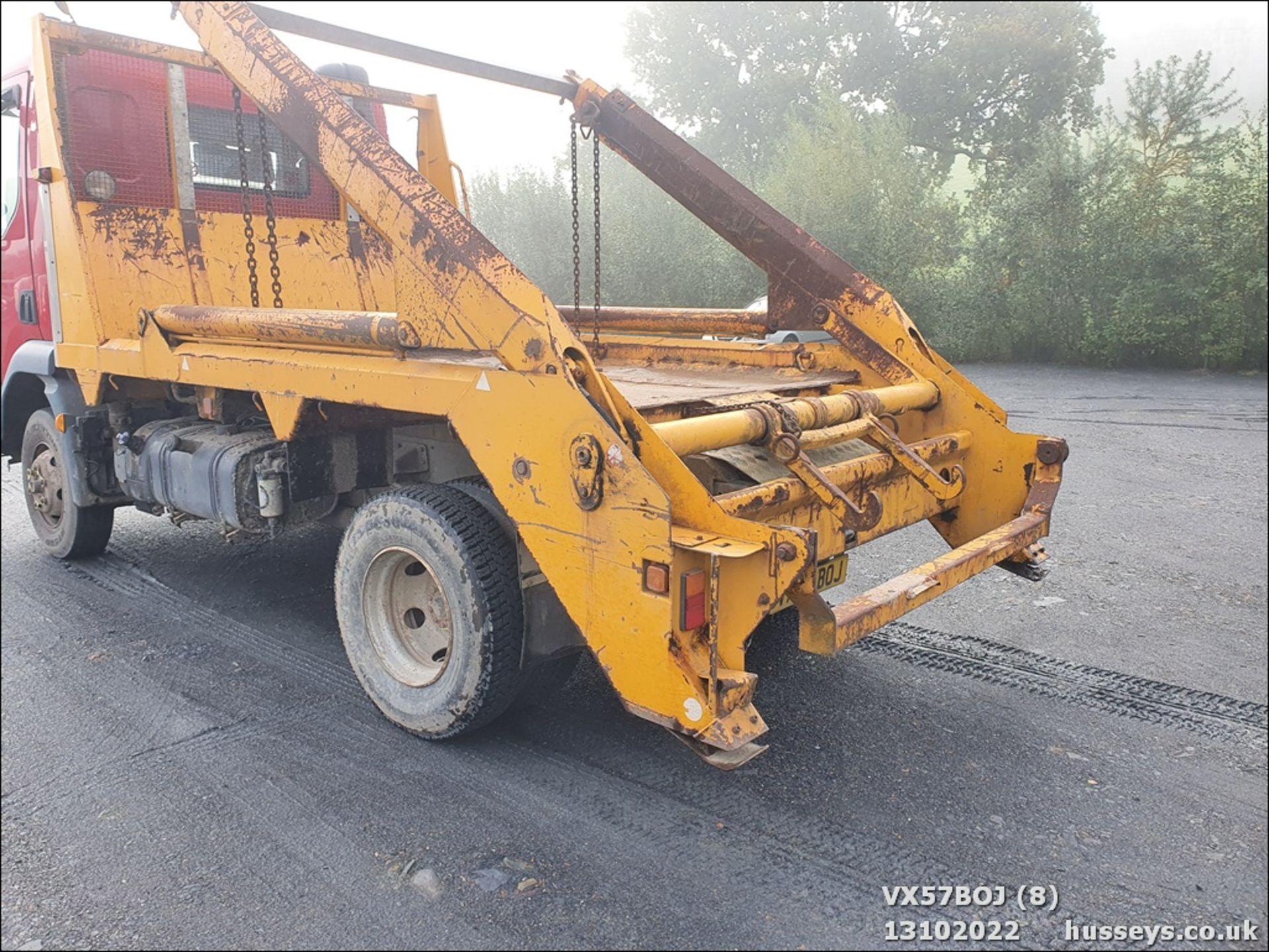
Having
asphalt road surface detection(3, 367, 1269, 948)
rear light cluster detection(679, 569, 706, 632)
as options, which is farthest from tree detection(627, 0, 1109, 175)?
rear light cluster detection(679, 569, 706, 632)

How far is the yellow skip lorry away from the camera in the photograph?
106 inches

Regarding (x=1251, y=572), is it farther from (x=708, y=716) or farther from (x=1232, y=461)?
(x=708, y=716)

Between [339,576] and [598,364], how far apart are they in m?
2.22

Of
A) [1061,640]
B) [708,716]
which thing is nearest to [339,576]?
[708,716]

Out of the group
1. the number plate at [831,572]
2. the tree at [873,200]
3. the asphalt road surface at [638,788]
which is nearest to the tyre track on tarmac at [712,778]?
the asphalt road surface at [638,788]

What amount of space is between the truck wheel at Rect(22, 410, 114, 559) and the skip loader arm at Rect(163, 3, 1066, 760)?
5.20ft

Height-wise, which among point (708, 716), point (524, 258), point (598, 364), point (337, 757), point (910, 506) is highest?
point (524, 258)

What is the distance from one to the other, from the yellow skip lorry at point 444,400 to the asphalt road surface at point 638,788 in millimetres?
336

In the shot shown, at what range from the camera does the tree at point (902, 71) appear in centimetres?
1398

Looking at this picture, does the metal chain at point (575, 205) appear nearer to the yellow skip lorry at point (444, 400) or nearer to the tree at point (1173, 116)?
the yellow skip lorry at point (444, 400)

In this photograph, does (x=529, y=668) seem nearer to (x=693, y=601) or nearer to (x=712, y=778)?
(x=712, y=778)

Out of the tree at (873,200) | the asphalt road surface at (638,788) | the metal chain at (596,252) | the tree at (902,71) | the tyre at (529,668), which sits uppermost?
the tree at (902,71)

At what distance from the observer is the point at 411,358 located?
327cm

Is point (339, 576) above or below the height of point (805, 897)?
above
